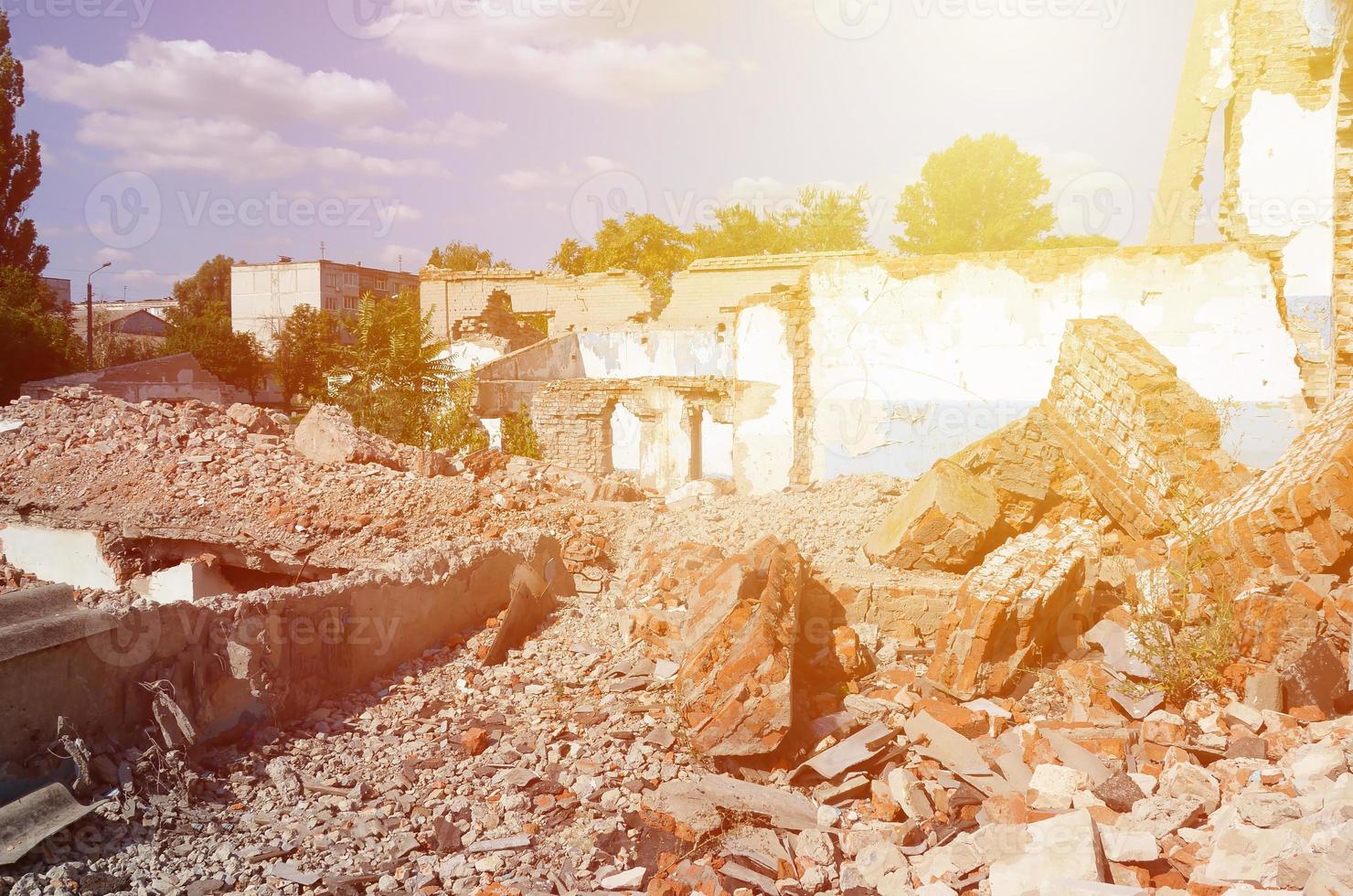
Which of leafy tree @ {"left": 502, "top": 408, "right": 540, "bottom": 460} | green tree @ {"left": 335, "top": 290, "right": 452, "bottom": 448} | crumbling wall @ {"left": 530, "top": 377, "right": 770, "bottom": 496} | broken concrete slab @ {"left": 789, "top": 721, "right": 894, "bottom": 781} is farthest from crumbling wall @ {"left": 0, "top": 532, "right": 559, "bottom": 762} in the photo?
leafy tree @ {"left": 502, "top": 408, "right": 540, "bottom": 460}

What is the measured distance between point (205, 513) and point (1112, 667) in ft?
32.8

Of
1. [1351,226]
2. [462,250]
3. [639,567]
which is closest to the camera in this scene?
[639,567]

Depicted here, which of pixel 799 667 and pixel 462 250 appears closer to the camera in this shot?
pixel 799 667

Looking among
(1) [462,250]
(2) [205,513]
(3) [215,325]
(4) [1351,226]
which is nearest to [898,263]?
(4) [1351,226]

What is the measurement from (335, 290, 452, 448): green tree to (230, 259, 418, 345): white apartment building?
30249 millimetres

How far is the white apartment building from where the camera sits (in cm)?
→ 4584

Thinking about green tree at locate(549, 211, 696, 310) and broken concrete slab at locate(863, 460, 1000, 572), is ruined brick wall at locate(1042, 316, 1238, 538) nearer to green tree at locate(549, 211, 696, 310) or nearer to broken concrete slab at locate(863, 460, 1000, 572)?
broken concrete slab at locate(863, 460, 1000, 572)

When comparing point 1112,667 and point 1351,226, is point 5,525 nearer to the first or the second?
point 1112,667

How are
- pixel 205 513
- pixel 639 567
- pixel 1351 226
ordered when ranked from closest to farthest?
pixel 639 567 < pixel 1351 226 < pixel 205 513

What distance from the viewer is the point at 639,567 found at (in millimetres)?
7918

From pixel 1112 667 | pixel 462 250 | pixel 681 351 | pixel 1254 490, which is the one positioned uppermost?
pixel 462 250

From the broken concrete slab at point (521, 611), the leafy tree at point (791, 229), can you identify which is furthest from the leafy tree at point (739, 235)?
the broken concrete slab at point (521, 611)

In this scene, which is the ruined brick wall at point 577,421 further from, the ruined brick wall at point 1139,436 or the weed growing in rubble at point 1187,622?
the weed growing in rubble at point 1187,622

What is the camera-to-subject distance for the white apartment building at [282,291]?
1805 inches
